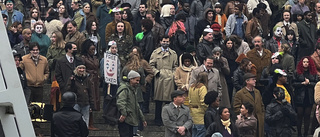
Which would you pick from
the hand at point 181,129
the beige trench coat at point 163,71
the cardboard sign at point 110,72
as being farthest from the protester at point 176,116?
the beige trench coat at point 163,71

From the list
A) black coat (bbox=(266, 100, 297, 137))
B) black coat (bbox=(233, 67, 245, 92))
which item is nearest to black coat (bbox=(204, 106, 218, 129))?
black coat (bbox=(266, 100, 297, 137))

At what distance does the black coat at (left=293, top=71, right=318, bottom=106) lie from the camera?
18484mm

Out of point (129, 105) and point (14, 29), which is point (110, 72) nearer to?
point (129, 105)

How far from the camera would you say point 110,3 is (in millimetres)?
23328

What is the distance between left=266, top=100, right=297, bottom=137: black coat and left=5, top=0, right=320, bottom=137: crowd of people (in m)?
0.02

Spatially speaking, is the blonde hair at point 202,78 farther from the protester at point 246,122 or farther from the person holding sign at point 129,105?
the person holding sign at point 129,105

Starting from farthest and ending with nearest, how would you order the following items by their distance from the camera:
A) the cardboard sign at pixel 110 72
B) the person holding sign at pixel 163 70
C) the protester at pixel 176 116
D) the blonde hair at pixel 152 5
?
the blonde hair at pixel 152 5, the person holding sign at pixel 163 70, the cardboard sign at pixel 110 72, the protester at pixel 176 116

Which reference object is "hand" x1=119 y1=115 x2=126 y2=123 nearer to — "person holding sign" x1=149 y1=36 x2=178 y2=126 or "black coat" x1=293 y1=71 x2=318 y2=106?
"person holding sign" x1=149 y1=36 x2=178 y2=126

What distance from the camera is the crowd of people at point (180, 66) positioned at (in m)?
15.7

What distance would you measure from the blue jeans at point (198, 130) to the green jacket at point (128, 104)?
1.16m

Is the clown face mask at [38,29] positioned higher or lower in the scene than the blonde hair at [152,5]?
lower

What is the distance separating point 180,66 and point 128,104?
2.63 metres

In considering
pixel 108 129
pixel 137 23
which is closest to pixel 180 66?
pixel 108 129

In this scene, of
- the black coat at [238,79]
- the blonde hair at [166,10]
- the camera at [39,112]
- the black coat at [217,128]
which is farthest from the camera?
the blonde hair at [166,10]
